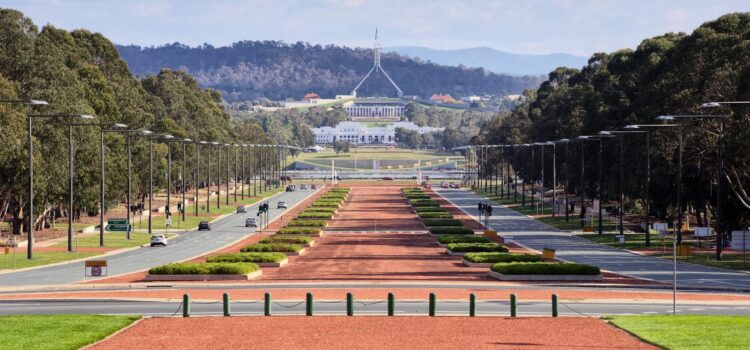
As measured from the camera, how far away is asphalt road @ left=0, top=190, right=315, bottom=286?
78.8 metres

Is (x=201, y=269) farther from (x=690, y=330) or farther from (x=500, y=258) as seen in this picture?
(x=690, y=330)

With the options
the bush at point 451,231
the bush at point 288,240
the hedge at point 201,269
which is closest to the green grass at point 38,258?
the bush at point 288,240

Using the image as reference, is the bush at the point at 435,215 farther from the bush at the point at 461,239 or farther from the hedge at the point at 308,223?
the bush at the point at 461,239

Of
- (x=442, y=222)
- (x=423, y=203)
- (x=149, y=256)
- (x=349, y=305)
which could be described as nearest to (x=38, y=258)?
(x=149, y=256)

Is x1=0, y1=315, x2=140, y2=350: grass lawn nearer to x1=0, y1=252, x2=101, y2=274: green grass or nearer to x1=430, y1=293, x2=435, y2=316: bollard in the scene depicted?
Answer: x1=430, y1=293, x2=435, y2=316: bollard

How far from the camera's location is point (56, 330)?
49.8 metres

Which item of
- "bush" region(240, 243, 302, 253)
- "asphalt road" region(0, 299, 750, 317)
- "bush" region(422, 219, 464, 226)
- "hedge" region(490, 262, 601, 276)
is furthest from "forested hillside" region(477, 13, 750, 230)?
"asphalt road" region(0, 299, 750, 317)

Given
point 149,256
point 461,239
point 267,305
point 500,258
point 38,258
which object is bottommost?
point 149,256

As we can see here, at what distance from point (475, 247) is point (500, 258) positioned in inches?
454

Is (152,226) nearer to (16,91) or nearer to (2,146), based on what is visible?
(16,91)

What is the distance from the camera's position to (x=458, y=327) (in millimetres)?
50781

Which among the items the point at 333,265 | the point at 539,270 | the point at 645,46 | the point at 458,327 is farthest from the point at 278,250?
the point at 645,46

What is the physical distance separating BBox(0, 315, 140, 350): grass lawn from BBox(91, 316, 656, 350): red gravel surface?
85cm

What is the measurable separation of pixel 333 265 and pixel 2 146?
2766cm
